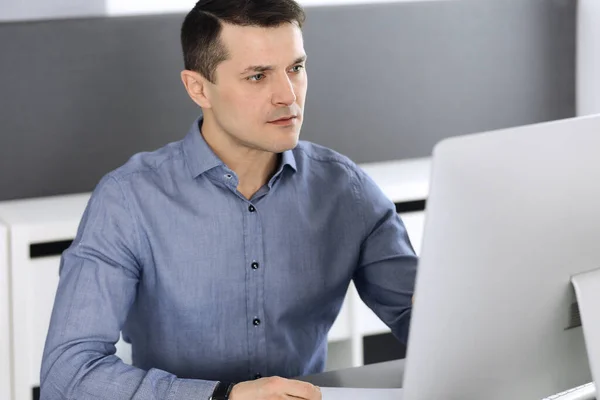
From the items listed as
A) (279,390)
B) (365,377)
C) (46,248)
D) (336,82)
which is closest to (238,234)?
(365,377)

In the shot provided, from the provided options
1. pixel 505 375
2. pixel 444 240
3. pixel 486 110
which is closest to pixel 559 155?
pixel 444 240

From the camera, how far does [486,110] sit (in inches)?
143

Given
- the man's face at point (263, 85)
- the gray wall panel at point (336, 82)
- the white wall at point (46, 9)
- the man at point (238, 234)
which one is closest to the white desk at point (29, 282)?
the gray wall panel at point (336, 82)

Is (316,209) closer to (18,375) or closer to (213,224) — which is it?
(213,224)

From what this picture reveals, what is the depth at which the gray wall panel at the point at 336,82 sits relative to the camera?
2973 millimetres

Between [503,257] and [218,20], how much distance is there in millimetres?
864

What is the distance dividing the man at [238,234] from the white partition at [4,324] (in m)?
0.76

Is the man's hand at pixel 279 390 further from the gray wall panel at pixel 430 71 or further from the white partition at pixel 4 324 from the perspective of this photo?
the gray wall panel at pixel 430 71

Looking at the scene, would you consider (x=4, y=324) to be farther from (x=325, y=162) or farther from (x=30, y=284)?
(x=325, y=162)

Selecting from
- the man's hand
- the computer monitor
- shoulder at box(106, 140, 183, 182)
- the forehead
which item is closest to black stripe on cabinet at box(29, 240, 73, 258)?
shoulder at box(106, 140, 183, 182)

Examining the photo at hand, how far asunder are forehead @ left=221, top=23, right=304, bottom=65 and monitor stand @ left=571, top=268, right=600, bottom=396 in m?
0.75

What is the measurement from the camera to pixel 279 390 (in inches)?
58.8

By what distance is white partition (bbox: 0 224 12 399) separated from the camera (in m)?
2.64

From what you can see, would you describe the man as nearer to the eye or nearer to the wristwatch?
the eye
